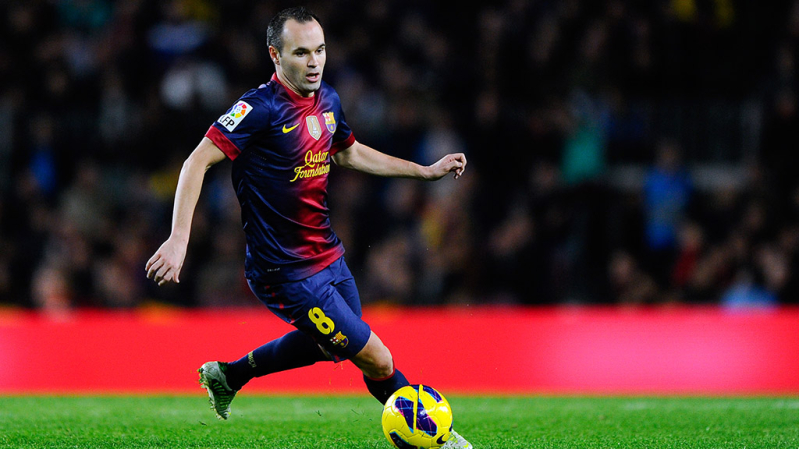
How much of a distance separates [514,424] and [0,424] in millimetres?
2946

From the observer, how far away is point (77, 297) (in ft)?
33.6

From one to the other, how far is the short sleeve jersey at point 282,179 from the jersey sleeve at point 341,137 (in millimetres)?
180

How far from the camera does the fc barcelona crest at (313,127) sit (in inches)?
197

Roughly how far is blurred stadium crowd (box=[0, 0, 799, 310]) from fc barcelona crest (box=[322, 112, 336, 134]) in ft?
15.4

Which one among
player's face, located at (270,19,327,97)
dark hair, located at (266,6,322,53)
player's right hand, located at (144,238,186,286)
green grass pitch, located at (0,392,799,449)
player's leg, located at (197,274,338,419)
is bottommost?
green grass pitch, located at (0,392,799,449)

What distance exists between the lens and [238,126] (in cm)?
473

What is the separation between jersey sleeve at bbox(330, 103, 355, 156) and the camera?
5328mm

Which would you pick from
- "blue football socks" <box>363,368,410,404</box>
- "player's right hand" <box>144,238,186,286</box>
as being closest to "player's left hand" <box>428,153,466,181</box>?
"blue football socks" <box>363,368,410,404</box>

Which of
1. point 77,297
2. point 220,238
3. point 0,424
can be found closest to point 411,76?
point 220,238

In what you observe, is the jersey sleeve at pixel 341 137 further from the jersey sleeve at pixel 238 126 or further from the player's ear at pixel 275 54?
the jersey sleeve at pixel 238 126

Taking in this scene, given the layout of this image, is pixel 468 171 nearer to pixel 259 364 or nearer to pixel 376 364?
pixel 259 364

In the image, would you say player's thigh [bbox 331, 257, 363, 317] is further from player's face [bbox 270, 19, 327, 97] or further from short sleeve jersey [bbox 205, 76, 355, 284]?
player's face [bbox 270, 19, 327, 97]

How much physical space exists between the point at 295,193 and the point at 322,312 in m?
0.57

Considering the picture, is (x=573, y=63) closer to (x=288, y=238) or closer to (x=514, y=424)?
(x=514, y=424)
